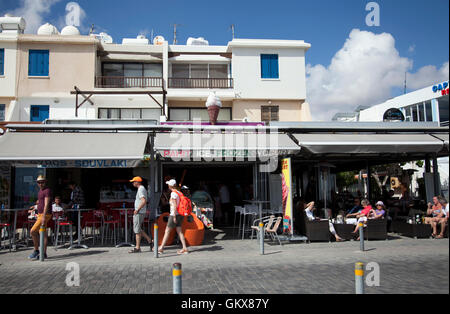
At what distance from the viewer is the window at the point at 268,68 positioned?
83.5 ft

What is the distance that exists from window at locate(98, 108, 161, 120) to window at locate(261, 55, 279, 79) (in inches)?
311

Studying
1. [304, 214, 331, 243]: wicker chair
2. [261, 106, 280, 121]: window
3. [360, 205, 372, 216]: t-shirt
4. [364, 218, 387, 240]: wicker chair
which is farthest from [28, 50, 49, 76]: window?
[364, 218, 387, 240]: wicker chair

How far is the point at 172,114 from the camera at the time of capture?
81.6 ft

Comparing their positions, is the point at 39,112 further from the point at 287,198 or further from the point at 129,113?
the point at 287,198

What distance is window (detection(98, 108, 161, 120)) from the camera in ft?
77.8

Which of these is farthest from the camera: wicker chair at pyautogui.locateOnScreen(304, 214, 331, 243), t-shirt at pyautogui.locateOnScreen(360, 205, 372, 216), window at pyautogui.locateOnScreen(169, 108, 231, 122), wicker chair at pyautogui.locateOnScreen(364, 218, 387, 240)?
window at pyautogui.locateOnScreen(169, 108, 231, 122)

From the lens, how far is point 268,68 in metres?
25.5

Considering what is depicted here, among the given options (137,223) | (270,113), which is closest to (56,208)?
(137,223)

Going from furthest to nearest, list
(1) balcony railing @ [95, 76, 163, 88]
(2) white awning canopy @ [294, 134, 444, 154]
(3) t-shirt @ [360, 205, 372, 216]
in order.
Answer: (1) balcony railing @ [95, 76, 163, 88]
(3) t-shirt @ [360, 205, 372, 216]
(2) white awning canopy @ [294, 134, 444, 154]

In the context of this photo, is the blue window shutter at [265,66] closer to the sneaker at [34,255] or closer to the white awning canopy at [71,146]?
the white awning canopy at [71,146]

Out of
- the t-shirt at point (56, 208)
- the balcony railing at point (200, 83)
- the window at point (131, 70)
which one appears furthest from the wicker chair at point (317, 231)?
the window at point (131, 70)

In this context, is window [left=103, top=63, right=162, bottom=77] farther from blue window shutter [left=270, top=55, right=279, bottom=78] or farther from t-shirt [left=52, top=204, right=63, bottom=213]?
t-shirt [left=52, top=204, right=63, bottom=213]

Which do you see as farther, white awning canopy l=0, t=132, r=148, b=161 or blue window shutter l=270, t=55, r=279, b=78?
blue window shutter l=270, t=55, r=279, b=78
